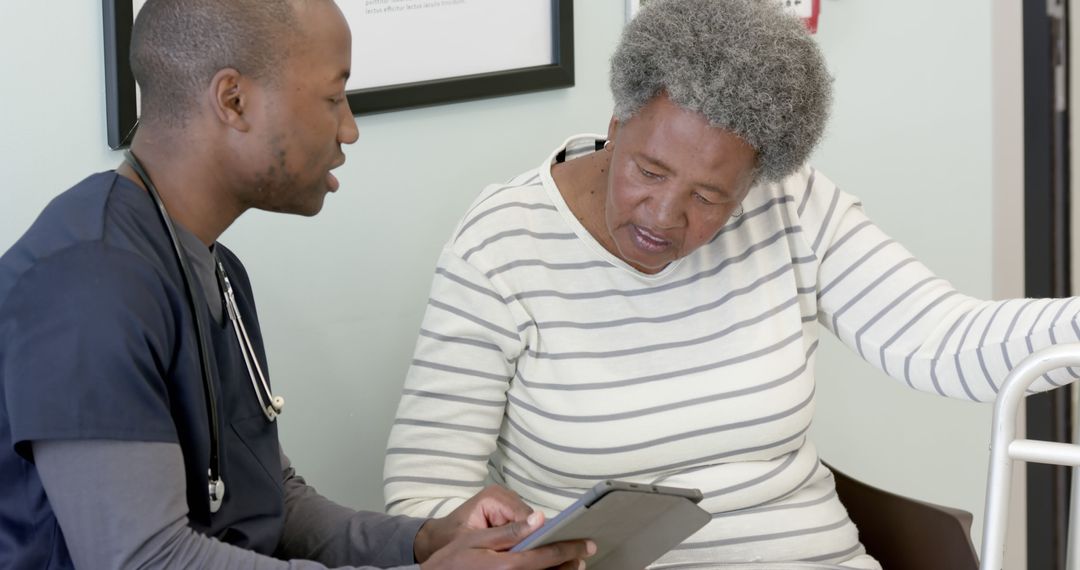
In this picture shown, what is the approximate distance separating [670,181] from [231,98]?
57 centimetres

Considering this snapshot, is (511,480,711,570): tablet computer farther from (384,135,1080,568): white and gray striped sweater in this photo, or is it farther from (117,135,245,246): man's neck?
(117,135,245,246): man's neck

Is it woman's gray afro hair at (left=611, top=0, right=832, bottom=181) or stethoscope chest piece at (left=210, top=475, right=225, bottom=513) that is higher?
woman's gray afro hair at (left=611, top=0, right=832, bottom=181)

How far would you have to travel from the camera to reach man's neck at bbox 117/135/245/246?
1.22m

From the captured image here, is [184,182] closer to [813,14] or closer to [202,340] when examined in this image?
[202,340]

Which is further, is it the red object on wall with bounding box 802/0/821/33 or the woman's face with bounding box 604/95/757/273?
the red object on wall with bounding box 802/0/821/33

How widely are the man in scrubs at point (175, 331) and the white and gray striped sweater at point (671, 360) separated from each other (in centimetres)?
23

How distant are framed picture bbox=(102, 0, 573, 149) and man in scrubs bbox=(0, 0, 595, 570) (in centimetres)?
47

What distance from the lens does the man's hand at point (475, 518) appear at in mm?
1405

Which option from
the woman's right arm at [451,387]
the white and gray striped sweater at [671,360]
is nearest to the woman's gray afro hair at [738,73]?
the white and gray striped sweater at [671,360]

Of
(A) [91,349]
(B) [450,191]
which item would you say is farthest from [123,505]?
(B) [450,191]

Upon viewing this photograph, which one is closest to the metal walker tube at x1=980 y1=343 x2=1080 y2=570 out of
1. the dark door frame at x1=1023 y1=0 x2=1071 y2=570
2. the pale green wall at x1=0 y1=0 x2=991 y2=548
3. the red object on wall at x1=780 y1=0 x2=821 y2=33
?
the pale green wall at x1=0 y1=0 x2=991 y2=548

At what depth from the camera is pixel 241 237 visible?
5.65ft

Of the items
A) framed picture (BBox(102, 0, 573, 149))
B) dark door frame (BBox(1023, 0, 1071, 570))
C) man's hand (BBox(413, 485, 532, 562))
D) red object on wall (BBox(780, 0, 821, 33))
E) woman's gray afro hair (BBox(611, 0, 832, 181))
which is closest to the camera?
man's hand (BBox(413, 485, 532, 562))

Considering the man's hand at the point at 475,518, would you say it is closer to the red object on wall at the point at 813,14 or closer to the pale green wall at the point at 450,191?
the pale green wall at the point at 450,191
